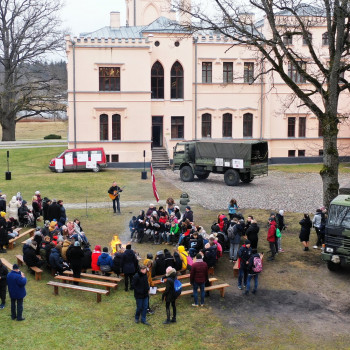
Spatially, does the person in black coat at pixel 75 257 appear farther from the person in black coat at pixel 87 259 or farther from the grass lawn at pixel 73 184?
the grass lawn at pixel 73 184

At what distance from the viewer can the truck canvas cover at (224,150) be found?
96.7ft

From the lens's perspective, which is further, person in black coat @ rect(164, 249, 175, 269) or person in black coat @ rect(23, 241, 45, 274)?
person in black coat @ rect(23, 241, 45, 274)

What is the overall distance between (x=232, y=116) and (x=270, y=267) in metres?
27.2

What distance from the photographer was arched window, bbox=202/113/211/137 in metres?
41.1

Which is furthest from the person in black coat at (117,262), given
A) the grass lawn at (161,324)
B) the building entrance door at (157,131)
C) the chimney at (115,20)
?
the chimney at (115,20)

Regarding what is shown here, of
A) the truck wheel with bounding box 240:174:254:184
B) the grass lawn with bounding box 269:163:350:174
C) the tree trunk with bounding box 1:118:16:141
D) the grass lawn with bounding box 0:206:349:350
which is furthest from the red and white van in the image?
the grass lawn with bounding box 0:206:349:350

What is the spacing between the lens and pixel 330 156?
18.8m

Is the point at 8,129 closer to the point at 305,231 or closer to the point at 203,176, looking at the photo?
the point at 203,176

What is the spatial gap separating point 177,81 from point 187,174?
36.4ft

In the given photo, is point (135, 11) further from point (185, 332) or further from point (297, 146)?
point (185, 332)

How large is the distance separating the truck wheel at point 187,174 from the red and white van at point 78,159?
7.00 metres

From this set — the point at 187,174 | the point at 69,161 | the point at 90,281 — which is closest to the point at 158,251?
the point at 90,281

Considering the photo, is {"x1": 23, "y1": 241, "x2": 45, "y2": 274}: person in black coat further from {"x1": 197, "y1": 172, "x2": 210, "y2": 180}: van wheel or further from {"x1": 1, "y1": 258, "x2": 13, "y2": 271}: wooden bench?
{"x1": 197, "y1": 172, "x2": 210, "y2": 180}: van wheel

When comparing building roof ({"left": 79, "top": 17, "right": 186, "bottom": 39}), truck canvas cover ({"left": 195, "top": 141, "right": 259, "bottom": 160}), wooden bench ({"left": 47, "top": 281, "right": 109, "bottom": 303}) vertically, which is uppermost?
building roof ({"left": 79, "top": 17, "right": 186, "bottom": 39})
